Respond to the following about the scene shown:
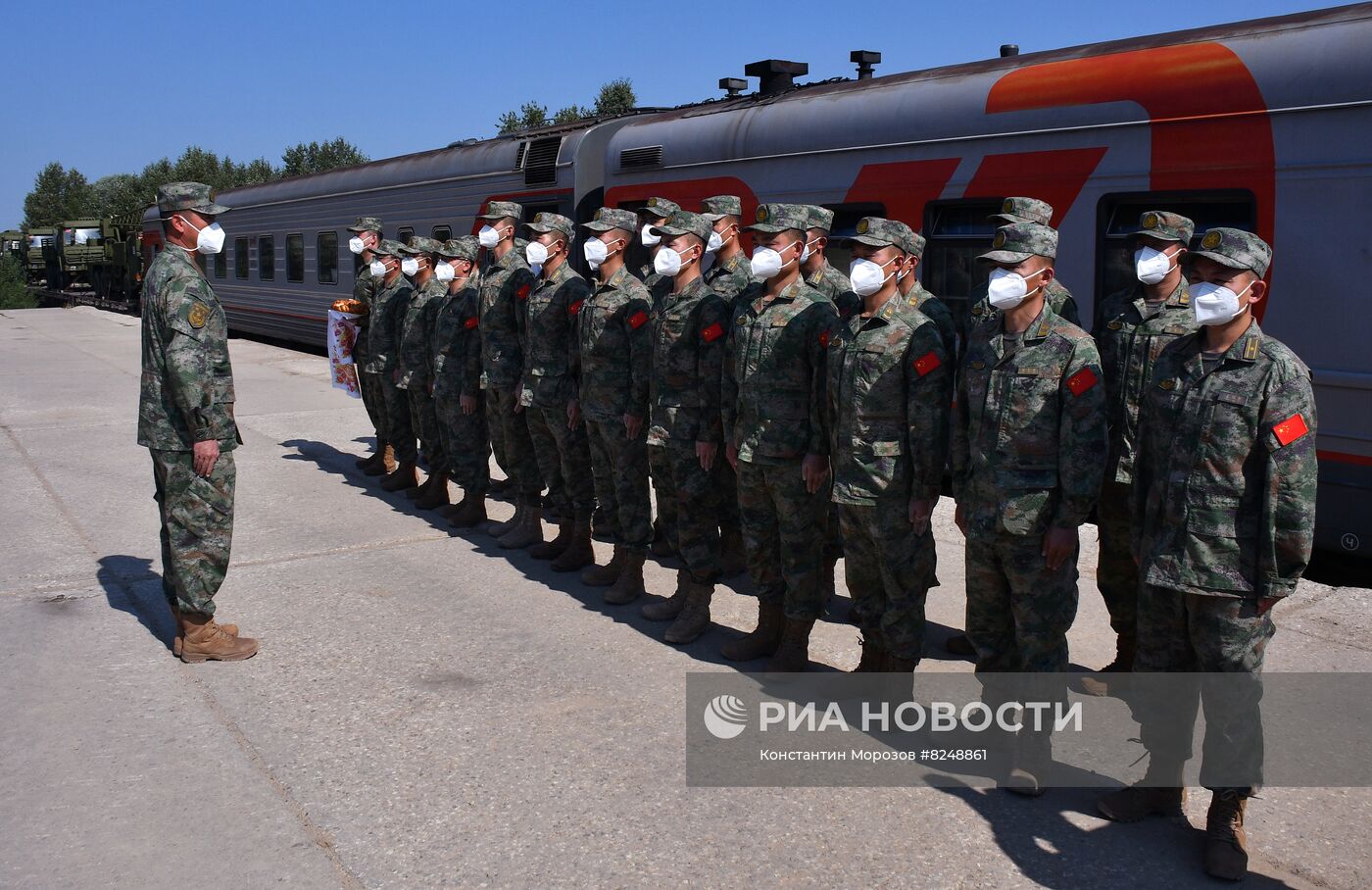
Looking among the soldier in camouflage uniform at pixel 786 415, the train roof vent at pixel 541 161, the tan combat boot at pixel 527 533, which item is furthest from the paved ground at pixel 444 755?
the train roof vent at pixel 541 161

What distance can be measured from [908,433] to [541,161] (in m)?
6.92

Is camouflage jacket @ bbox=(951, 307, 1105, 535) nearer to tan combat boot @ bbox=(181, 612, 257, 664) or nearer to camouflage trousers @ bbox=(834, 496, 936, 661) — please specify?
camouflage trousers @ bbox=(834, 496, 936, 661)

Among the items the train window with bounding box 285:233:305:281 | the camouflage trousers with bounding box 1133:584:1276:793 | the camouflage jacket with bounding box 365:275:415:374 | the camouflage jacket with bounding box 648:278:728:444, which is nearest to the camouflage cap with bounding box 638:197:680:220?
the camouflage jacket with bounding box 648:278:728:444

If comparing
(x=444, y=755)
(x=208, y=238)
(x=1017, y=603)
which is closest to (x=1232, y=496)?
(x=1017, y=603)

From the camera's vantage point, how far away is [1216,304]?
127 inches

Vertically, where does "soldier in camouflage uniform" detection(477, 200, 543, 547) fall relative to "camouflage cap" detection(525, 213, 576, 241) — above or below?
below

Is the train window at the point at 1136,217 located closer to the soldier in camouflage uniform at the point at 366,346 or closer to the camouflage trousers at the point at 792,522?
the camouflage trousers at the point at 792,522

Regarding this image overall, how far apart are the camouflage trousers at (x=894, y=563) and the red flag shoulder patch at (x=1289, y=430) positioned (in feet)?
4.62

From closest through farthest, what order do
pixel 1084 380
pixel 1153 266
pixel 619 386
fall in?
pixel 1084 380
pixel 1153 266
pixel 619 386

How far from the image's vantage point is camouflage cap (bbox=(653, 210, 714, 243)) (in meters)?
5.21

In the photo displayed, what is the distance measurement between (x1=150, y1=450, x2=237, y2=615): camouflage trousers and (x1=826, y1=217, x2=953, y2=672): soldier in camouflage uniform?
270 centimetres

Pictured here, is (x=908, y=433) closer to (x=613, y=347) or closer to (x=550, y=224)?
(x=613, y=347)

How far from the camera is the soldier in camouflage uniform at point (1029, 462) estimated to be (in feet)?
12.0

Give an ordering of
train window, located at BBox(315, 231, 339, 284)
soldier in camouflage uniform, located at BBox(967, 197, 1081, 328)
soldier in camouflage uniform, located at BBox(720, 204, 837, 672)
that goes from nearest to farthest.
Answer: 1. soldier in camouflage uniform, located at BBox(720, 204, 837, 672)
2. soldier in camouflage uniform, located at BBox(967, 197, 1081, 328)
3. train window, located at BBox(315, 231, 339, 284)
